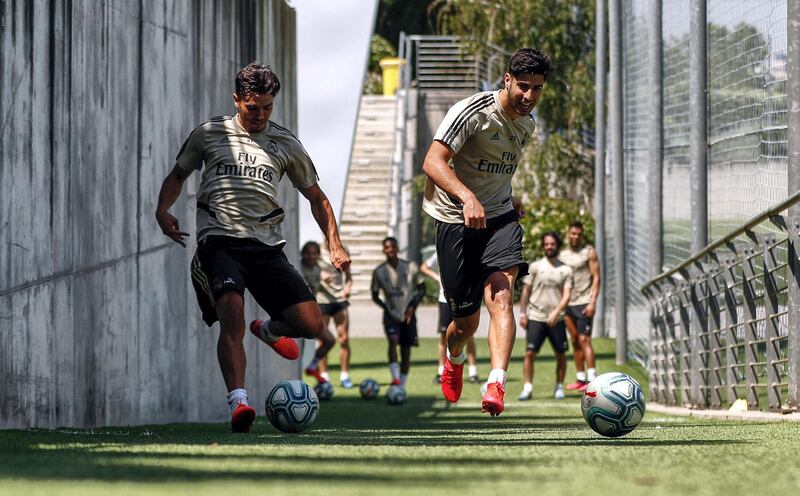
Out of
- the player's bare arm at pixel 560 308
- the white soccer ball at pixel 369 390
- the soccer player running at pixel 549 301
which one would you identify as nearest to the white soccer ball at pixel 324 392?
the white soccer ball at pixel 369 390

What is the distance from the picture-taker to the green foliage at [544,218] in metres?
34.5

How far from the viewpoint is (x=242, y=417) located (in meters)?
7.82

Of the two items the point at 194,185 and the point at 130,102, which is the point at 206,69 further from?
the point at 130,102

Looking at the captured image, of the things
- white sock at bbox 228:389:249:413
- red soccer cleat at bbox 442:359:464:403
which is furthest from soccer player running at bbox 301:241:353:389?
white sock at bbox 228:389:249:413

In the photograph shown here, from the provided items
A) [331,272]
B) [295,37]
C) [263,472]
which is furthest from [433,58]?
[263,472]

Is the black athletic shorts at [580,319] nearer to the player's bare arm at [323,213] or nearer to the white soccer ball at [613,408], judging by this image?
the player's bare arm at [323,213]

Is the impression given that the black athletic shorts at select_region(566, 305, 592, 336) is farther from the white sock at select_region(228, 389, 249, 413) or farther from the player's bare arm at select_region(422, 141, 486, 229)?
the white sock at select_region(228, 389, 249, 413)

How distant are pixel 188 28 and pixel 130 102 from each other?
1708 mm

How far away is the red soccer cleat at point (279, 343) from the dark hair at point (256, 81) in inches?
56.0

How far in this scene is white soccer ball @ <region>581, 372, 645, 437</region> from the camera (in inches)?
293

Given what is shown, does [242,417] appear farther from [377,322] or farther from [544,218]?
[544,218]

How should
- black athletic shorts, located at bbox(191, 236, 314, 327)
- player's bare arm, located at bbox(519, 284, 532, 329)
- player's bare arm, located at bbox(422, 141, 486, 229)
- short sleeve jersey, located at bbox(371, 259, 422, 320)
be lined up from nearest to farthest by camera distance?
player's bare arm, located at bbox(422, 141, 486, 229), black athletic shorts, located at bbox(191, 236, 314, 327), player's bare arm, located at bbox(519, 284, 532, 329), short sleeve jersey, located at bbox(371, 259, 422, 320)

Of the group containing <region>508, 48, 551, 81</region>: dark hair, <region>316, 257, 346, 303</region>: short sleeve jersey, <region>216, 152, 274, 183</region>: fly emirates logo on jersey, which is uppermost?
<region>508, 48, 551, 81</region>: dark hair

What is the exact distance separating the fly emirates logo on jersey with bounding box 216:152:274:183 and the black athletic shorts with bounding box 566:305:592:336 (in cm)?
1077
